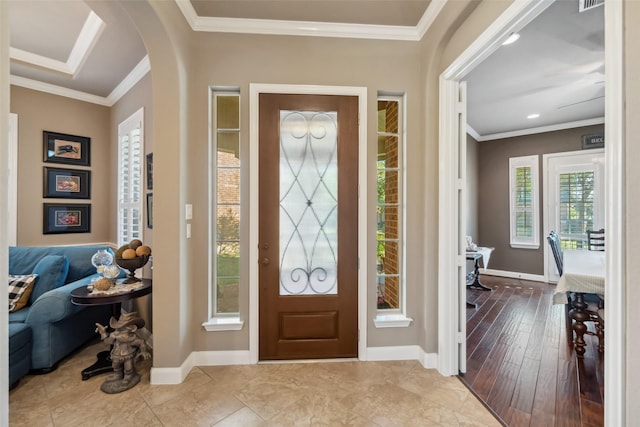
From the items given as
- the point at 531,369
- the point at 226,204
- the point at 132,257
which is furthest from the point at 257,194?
the point at 531,369

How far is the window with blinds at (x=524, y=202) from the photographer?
512 centimetres

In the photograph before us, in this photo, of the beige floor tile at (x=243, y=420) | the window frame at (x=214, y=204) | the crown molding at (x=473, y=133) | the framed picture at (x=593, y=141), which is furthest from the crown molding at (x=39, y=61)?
the framed picture at (x=593, y=141)

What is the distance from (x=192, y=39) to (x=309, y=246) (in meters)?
1.93

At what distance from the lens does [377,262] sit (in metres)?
2.39

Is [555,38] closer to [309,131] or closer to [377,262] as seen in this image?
[309,131]

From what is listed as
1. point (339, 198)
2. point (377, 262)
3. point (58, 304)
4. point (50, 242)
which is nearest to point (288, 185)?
point (339, 198)

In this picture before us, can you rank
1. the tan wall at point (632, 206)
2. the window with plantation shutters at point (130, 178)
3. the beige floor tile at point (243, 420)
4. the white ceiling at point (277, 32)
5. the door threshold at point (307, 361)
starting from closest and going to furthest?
the tan wall at point (632, 206)
the beige floor tile at point (243, 420)
the white ceiling at point (277, 32)
the door threshold at point (307, 361)
the window with plantation shutters at point (130, 178)

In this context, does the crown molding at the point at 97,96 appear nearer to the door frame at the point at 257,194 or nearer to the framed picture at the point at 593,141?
the door frame at the point at 257,194

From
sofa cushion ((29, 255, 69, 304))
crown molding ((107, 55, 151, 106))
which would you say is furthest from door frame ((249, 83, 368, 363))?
sofa cushion ((29, 255, 69, 304))

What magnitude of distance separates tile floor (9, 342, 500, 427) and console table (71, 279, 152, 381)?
2.7 inches

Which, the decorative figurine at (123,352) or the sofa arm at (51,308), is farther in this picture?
the sofa arm at (51,308)

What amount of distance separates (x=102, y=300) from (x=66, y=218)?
191 cm

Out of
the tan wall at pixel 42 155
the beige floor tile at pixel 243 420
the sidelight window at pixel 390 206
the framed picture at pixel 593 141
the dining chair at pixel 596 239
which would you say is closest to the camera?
the beige floor tile at pixel 243 420

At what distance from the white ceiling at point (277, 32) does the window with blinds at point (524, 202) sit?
6.02 ft
